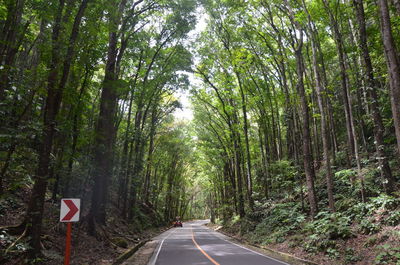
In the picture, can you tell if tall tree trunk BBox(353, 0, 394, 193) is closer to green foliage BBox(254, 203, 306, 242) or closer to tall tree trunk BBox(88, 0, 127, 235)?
green foliage BBox(254, 203, 306, 242)

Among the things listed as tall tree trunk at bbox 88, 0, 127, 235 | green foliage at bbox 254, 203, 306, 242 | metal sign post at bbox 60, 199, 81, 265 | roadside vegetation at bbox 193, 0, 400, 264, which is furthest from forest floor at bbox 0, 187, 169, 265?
green foliage at bbox 254, 203, 306, 242

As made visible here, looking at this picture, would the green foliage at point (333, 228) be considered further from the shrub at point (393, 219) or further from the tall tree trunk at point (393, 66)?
the tall tree trunk at point (393, 66)

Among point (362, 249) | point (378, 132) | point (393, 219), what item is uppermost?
point (378, 132)

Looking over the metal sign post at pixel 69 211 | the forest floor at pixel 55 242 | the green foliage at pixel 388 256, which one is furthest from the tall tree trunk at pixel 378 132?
the forest floor at pixel 55 242

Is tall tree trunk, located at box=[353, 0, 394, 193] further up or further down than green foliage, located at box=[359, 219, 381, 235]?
further up

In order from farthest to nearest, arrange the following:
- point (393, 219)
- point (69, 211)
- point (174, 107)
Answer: point (174, 107), point (393, 219), point (69, 211)

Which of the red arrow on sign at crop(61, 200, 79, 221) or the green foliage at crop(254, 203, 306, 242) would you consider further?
the green foliage at crop(254, 203, 306, 242)

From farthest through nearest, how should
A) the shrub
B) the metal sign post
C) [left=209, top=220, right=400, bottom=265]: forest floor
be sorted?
the shrub → [left=209, top=220, right=400, bottom=265]: forest floor → the metal sign post

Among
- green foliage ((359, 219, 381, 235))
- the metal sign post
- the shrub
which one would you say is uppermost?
the metal sign post

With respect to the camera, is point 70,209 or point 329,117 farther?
point 329,117

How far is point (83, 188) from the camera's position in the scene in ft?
36.4

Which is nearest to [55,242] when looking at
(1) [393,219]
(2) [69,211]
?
(2) [69,211]

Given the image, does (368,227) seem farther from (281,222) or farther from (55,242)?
(55,242)

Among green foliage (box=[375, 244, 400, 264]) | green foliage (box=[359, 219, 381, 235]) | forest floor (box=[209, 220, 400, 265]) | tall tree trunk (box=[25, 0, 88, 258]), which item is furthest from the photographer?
green foliage (box=[359, 219, 381, 235])
